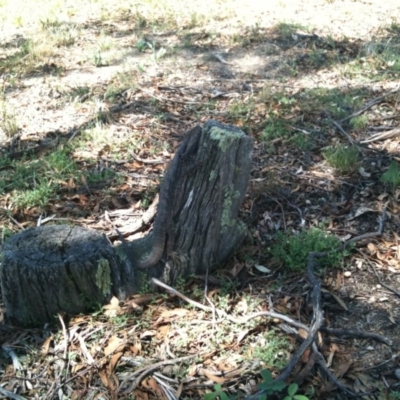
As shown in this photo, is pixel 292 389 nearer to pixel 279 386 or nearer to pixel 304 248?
pixel 279 386

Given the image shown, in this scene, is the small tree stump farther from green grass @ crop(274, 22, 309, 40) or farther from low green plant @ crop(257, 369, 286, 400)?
green grass @ crop(274, 22, 309, 40)

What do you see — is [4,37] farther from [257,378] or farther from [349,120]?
[257,378]

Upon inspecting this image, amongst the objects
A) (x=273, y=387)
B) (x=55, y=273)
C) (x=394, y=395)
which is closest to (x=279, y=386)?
(x=273, y=387)

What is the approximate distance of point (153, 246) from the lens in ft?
11.3

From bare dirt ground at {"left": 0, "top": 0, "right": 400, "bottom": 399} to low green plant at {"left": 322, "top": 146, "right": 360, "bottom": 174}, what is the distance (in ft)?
0.24

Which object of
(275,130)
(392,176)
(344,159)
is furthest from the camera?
(275,130)

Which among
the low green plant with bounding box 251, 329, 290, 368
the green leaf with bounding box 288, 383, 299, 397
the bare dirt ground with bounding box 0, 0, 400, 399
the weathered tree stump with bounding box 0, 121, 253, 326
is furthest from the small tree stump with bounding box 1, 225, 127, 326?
the green leaf with bounding box 288, 383, 299, 397

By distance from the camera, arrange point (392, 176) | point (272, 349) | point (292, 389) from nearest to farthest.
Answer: point (292, 389) < point (272, 349) < point (392, 176)

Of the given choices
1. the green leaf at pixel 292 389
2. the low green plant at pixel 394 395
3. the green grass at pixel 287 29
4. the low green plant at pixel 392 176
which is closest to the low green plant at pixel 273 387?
the green leaf at pixel 292 389

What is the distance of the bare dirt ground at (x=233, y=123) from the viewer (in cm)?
307

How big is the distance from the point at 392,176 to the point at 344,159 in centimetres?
46

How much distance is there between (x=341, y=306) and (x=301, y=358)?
0.55 meters

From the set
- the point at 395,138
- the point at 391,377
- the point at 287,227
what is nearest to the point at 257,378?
the point at 391,377

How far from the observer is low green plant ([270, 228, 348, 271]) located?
3.67 meters
